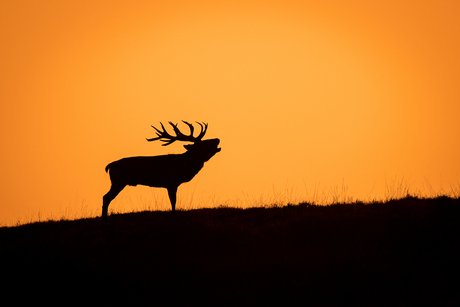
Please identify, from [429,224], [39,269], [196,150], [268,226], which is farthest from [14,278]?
[429,224]

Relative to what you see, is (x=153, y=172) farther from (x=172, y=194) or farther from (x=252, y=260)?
(x=252, y=260)

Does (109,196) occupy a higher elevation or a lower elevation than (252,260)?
higher

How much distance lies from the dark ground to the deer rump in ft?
5.11

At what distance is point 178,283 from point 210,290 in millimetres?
556

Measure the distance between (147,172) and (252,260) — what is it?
16.5 ft

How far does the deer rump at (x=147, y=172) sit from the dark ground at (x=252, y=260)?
1.56 metres

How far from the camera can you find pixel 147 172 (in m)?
12.3

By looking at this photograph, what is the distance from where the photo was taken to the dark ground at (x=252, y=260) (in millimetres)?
7039

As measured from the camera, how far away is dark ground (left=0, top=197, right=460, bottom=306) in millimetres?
7039

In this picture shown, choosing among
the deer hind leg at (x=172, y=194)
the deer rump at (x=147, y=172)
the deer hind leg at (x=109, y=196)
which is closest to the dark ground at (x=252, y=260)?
the deer hind leg at (x=109, y=196)

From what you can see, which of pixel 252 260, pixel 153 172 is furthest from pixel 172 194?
pixel 252 260

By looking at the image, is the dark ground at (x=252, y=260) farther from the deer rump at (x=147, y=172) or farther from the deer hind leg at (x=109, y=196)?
the deer rump at (x=147, y=172)

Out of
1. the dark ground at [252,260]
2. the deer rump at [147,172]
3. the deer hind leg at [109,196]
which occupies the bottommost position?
the dark ground at [252,260]

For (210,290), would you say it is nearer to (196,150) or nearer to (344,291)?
(344,291)
